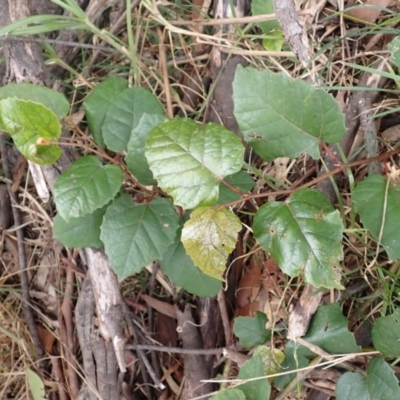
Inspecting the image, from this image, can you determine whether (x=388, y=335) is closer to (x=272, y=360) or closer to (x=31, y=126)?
(x=272, y=360)

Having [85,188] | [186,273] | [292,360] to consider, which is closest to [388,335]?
[292,360]

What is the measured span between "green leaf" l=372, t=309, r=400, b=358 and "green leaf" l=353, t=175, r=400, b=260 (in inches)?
5.6

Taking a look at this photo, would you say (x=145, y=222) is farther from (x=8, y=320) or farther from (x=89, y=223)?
(x=8, y=320)

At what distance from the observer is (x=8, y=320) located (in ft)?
4.88

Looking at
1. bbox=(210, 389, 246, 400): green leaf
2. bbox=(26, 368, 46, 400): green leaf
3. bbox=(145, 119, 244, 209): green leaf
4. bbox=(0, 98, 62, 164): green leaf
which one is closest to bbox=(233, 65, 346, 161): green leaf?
bbox=(145, 119, 244, 209): green leaf

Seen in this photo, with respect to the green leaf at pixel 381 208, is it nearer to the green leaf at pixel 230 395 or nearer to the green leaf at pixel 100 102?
the green leaf at pixel 230 395

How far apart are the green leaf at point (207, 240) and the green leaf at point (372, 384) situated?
409 mm

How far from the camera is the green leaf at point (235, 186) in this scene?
1.02m

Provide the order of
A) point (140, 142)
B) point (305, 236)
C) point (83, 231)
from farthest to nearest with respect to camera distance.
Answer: point (83, 231) → point (140, 142) → point (305, 236)

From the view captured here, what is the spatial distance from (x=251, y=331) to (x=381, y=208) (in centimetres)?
44

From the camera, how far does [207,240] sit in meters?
0.90

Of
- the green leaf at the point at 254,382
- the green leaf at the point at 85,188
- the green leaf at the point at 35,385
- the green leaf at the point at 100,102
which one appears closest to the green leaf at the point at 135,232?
the green leaf at the point at 85,188

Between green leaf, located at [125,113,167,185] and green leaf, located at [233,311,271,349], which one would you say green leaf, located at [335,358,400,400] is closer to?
green leaf, located at [233,311,271,349]

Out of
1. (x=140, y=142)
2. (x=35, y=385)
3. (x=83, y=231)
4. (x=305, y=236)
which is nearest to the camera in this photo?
(x=305, y=236)
